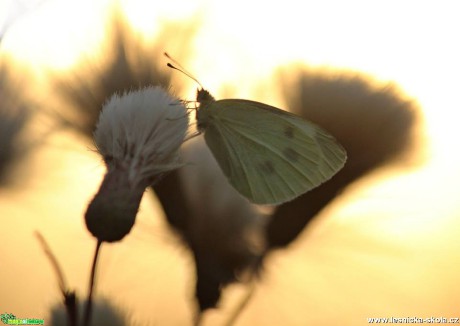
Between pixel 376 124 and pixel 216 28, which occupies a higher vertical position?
pixel 216 28

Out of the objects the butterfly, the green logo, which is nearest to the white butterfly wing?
the butterfly

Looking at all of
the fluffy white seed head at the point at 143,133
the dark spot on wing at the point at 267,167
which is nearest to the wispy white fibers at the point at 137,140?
the fluffy white seed head at the point at 143,133

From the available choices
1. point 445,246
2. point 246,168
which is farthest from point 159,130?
point 445,246

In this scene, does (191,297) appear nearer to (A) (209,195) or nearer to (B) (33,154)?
(A) (209,195)

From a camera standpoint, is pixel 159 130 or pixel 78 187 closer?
pixel 159 130

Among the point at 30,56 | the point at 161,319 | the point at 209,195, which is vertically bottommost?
the point at 161,319
